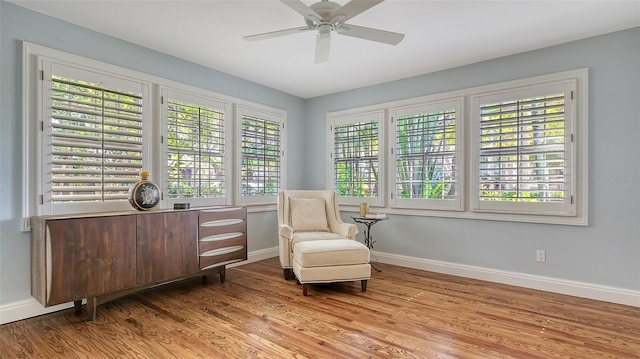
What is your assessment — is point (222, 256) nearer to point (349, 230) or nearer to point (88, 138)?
point (349, 230)

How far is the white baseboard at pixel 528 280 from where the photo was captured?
292cm

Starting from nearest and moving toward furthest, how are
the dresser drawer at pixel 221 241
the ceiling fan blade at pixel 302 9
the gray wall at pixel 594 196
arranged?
the ceiling fan blade at pixel 302 9, the gray wall at pixel 594 196, the dresser drawer at pixel 221 241

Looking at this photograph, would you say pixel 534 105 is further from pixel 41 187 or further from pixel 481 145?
pixel 41 187

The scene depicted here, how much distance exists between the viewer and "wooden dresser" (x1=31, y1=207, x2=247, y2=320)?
234 centimetres

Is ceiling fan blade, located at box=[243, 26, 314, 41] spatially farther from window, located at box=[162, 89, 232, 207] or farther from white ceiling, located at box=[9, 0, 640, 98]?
window, located at box=[162, 89, 232, 207]

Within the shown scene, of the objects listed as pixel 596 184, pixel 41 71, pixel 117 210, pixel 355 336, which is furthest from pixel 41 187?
pixel 596 184

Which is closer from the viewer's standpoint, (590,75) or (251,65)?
(590,75)

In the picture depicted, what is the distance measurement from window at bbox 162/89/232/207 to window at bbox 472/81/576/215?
2.99 m

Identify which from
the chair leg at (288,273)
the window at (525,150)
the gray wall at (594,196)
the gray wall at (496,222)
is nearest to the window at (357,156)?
the gray wall at (496,222)

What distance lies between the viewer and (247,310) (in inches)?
108

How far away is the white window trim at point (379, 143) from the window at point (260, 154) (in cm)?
73

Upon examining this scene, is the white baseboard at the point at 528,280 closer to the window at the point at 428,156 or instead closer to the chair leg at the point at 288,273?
the window at the point at 428,156

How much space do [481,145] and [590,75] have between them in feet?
3.65

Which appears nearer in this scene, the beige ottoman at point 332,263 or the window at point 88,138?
the window at point 88,138
